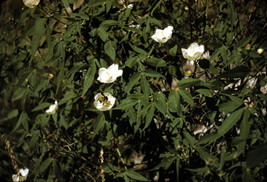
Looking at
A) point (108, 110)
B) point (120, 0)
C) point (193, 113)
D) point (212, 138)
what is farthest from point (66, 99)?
point (212, 138)

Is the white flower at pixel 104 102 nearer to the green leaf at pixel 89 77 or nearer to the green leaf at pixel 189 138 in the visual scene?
the green leaf at pixel 89 77

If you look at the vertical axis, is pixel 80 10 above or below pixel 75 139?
above

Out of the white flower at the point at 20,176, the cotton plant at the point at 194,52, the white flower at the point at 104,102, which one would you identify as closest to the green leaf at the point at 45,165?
the white flower at the point at 20,176

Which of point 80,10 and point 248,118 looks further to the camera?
point 80,10

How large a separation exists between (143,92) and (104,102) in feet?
0.83

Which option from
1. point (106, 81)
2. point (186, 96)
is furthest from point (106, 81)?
point (186, 96)

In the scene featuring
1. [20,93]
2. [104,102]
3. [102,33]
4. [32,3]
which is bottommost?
[20,93]

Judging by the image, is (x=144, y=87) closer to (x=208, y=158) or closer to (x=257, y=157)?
(x=208, y=158)

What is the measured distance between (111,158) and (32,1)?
1.34 m

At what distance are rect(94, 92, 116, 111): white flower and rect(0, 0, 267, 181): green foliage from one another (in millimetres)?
41

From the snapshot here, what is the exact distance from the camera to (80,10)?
150cm

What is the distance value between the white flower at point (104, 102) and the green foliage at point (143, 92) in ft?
0.14

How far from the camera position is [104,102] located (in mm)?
1433

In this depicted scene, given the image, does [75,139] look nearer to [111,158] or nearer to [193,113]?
[111,158]
